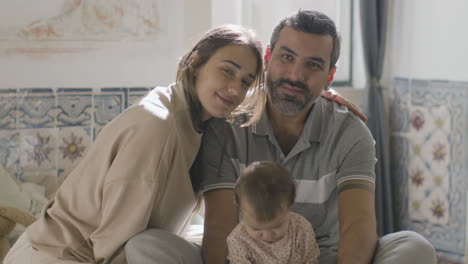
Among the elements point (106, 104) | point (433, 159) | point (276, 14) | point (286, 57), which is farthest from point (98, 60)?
point (433, 159)

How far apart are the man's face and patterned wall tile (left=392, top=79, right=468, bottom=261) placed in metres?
1.49

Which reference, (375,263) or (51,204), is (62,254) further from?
(375,263)

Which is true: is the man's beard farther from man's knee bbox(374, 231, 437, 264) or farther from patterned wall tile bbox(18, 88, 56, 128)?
patterned wall tile bbox(18, 88, 56, 128)

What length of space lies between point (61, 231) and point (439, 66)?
101 inches

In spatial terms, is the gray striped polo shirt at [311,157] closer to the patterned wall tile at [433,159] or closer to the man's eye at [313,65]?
the man's eye at [313,65]

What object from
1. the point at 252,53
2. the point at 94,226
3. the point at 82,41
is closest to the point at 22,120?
the point at 82,41

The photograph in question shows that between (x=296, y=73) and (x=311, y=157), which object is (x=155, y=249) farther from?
(x=296, y=73)

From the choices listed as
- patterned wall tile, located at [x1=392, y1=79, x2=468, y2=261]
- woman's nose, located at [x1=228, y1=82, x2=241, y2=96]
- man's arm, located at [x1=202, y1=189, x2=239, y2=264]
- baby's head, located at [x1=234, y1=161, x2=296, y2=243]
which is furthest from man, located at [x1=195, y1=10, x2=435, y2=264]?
patterned wall tile, located at [x1=392, y1=79, x2=468, y2=261]

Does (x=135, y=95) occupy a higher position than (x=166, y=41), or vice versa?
(x=166, y=41)

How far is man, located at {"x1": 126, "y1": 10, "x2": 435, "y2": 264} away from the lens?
2332 mm

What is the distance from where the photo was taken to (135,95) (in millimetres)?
3746

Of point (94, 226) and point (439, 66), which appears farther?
point (439, 66)

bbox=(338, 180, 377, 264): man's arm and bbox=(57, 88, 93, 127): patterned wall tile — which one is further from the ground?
bbox=(57, 88, 93, 127): patterned wall tile

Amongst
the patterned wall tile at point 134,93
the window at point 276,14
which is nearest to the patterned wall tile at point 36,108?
the patterned wall tile at point 134,93
